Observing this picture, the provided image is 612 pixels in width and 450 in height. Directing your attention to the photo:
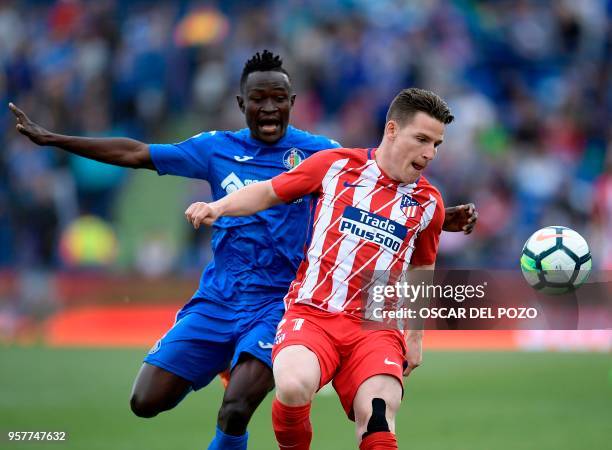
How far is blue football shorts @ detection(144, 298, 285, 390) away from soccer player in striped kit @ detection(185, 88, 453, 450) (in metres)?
0.41

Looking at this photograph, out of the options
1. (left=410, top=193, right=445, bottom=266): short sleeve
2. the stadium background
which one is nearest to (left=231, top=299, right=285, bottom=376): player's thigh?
(left=410, top=193, right=445, bottom=266): short sleeve

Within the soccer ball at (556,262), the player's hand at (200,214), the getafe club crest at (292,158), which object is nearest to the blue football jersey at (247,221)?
the getafe club crest at (292,158)

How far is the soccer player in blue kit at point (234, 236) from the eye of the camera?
680cm

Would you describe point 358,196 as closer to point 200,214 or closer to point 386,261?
point 386,261

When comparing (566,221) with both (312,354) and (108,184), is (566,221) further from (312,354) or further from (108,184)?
(312,354)

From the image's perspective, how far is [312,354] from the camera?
19.7 feet

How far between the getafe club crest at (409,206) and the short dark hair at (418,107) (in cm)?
43

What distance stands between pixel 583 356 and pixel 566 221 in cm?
292

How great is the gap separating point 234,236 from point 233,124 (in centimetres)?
1095

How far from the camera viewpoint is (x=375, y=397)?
19.5 ft

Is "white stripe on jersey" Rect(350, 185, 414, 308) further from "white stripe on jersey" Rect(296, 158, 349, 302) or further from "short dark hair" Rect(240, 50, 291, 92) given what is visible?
"short dark hair" Rect(240, 50, 291, 92)

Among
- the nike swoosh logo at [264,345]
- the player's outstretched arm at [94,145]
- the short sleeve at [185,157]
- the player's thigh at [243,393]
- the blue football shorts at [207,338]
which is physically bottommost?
the player's thigh at [243,393]

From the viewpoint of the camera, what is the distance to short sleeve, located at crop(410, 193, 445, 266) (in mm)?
6426

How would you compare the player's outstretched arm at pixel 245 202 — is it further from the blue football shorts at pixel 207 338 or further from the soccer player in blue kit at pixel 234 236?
the blue football shorts at pixel 207 338
